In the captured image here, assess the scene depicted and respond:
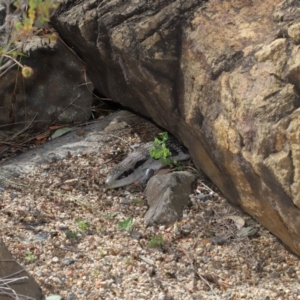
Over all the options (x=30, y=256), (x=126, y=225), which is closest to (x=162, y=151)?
(x=126, y=225)

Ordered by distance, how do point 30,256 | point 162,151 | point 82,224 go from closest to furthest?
point 30,256
point 82,224
point 162,151

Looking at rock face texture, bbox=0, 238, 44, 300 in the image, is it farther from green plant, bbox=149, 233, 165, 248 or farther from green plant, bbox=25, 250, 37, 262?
green plant, bbox=149, 233, 165, 248

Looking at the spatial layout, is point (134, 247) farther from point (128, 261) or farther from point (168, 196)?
point (168, 196)

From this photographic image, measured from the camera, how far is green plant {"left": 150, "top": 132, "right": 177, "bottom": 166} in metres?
4.42

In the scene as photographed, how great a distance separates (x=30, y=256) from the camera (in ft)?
11.5

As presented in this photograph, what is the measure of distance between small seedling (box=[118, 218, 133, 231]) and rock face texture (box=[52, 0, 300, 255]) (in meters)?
0.56

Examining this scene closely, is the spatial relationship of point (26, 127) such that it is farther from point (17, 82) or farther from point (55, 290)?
point (55, 290)

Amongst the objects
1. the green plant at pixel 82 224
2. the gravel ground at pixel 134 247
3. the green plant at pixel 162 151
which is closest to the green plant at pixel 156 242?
the gravel ground at pixel 134 247

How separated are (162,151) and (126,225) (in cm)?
70

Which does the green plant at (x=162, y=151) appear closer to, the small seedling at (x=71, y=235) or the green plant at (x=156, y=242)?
the green plant at (x=156, y=242)

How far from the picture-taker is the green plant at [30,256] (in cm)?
350

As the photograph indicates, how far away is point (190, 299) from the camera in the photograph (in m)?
3.30

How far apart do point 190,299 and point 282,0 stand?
163 centimetres

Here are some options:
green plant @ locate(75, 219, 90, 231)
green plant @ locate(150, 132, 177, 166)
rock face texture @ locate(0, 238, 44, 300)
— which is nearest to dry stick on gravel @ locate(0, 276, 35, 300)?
rock face texture @ locate(0, 238, 44, 300)
